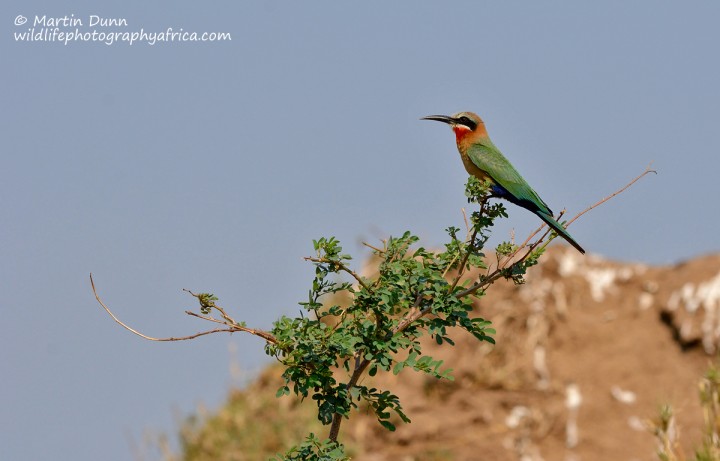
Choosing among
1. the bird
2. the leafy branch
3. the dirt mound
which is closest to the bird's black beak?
the bird

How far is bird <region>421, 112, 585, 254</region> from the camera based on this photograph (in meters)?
6.43

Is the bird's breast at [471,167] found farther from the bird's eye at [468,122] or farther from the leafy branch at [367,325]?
the leafy branch at [367,325]

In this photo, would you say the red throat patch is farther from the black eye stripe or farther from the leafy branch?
the leafy branch

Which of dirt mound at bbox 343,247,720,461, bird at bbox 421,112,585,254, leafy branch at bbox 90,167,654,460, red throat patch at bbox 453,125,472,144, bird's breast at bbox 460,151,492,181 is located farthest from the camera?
dirt mound at bbox 343,247,720,461

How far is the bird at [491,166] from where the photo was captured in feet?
21.1

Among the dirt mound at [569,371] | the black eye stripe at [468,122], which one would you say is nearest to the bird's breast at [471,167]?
the black eye stripe at [468,122]

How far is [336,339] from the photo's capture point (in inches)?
191

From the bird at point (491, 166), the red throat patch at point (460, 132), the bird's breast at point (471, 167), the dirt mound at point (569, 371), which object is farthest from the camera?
the dirt mound at point (569, 371)

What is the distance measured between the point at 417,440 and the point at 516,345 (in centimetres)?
A: 232

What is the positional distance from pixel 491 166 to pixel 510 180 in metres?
0.22

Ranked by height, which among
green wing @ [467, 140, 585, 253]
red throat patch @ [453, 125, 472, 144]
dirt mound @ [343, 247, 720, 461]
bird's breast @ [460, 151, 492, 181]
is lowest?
green wing @ [467, 140, 585, 253]

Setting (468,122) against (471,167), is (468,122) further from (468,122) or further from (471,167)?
(471,167)

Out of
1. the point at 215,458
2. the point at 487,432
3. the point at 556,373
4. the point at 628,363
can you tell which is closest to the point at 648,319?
the point at 628,363

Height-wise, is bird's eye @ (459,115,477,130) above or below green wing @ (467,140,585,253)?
above
